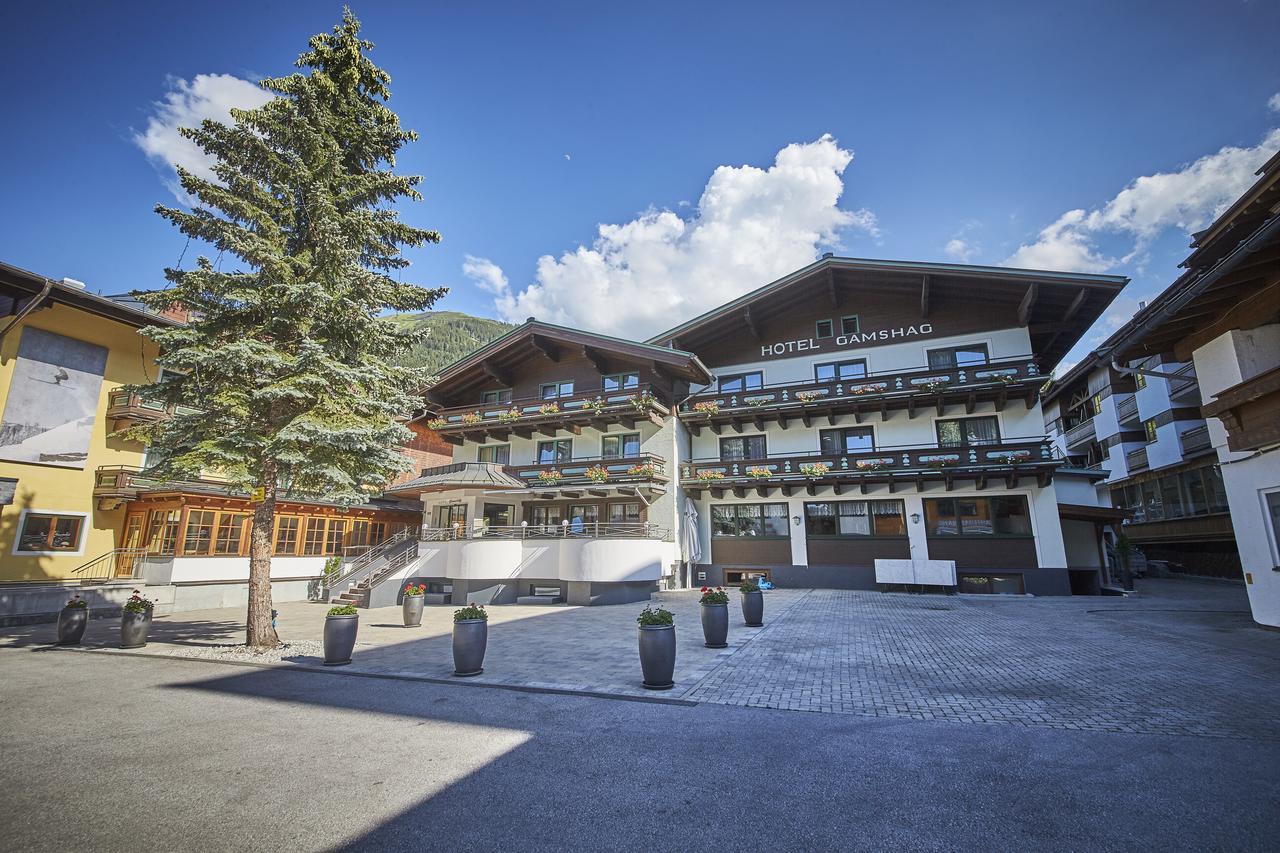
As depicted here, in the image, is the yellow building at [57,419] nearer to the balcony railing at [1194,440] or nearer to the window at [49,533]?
the window at [49,533]

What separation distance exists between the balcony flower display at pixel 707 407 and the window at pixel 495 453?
433 inches

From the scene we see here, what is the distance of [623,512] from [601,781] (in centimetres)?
2234

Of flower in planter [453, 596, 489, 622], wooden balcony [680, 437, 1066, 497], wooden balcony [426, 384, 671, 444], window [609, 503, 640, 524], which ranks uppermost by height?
wooden balcony [426, 384, 671, 444]

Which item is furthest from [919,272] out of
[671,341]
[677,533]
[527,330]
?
[527,330]

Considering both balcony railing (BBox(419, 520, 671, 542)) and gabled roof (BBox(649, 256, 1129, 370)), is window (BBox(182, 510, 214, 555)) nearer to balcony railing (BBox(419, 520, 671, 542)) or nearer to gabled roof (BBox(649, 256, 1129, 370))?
balcony railing (BBox(419, 520, 671, 542))

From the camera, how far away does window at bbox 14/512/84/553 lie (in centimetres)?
2033

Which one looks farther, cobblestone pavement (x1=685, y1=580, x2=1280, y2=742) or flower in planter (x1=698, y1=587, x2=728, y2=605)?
flower in planter (x1=698, y1=587, x2=728, y2=605)

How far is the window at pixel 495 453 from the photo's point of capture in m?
31.4

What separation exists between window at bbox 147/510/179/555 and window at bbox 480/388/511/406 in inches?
589

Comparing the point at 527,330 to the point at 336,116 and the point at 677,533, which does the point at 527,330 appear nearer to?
the point at 677,533

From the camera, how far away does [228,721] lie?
24.8 feet

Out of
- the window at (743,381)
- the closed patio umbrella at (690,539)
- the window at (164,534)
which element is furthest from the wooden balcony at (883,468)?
the window at (164,534)

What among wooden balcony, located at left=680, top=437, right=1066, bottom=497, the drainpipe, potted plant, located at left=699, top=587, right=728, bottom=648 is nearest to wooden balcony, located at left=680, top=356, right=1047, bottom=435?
wooden balcony, located at left=680, top=437, right=1066, bottom=497

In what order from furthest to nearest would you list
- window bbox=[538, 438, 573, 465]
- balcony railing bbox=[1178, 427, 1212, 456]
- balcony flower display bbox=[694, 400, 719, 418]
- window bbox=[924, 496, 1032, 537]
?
balcony railing bbox=[1178, 427, 1212, 456] < window bbox=[538, 438, 573, 465] < balcony flower display bbox=[694, 400, 719, 418] < window bbox=[924, 496, 1032, 537]
